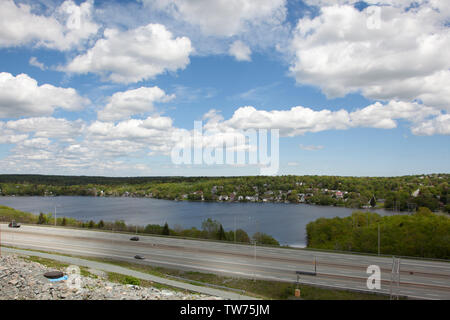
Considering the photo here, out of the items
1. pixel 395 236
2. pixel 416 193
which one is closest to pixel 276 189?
pixel 416 193

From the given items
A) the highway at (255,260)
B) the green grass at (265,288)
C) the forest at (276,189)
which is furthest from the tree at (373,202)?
the green grass at (265,288)

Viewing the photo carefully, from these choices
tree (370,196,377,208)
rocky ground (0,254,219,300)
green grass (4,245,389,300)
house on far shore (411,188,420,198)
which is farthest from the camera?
tree (370,196,377,208)

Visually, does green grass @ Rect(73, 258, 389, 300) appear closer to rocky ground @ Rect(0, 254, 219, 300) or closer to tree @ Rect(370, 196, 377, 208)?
rocky ground @ Rect(0, 254, 219, 300)

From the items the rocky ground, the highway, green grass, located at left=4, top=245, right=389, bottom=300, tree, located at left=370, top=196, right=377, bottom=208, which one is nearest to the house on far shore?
tree, located at left=370, top=196, right=377, bottom=208

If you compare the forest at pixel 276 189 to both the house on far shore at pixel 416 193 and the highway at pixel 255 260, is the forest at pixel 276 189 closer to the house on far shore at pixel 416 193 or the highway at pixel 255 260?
the house on far shore at pixel 416 193

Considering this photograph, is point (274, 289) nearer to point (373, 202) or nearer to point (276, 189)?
point (373, 202)
